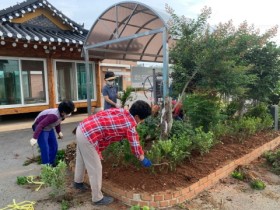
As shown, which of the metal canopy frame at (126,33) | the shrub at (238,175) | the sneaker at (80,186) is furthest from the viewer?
the metal canopy frame at (126,33)

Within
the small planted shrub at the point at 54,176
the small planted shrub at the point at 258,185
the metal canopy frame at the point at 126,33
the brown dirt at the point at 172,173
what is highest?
the metal canopy frame at the point at 126,33

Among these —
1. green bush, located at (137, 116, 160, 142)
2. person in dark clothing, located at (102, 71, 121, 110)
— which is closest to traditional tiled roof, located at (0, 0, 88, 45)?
person in dark clothing, located at (102, 71, 121, 110)

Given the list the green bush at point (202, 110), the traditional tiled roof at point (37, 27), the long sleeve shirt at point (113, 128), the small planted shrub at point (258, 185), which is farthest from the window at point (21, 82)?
the small planted shrub at point (258, 185)

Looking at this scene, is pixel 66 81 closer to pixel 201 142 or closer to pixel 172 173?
pixel 201 142

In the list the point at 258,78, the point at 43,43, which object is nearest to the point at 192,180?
the point at 258,78

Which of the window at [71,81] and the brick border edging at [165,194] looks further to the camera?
the window at [71,81]

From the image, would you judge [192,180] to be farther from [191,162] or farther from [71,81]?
[71,81]

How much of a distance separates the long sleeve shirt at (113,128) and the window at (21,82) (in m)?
6.44

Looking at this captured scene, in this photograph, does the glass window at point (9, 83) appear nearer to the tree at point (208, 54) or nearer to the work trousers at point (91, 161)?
the tree at point (208, 54)

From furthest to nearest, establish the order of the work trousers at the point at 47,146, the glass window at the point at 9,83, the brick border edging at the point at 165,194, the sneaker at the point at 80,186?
the glass window at the point at 9,83 → the work trousers at the point at 47,146 → the sneaker at the point at 80,186 → the brick border edging at the point at 165,194

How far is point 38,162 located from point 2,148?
5.79 ft

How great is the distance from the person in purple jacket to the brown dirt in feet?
1.35

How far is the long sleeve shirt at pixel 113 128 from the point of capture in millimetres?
2871

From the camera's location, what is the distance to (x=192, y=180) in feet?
11.1
